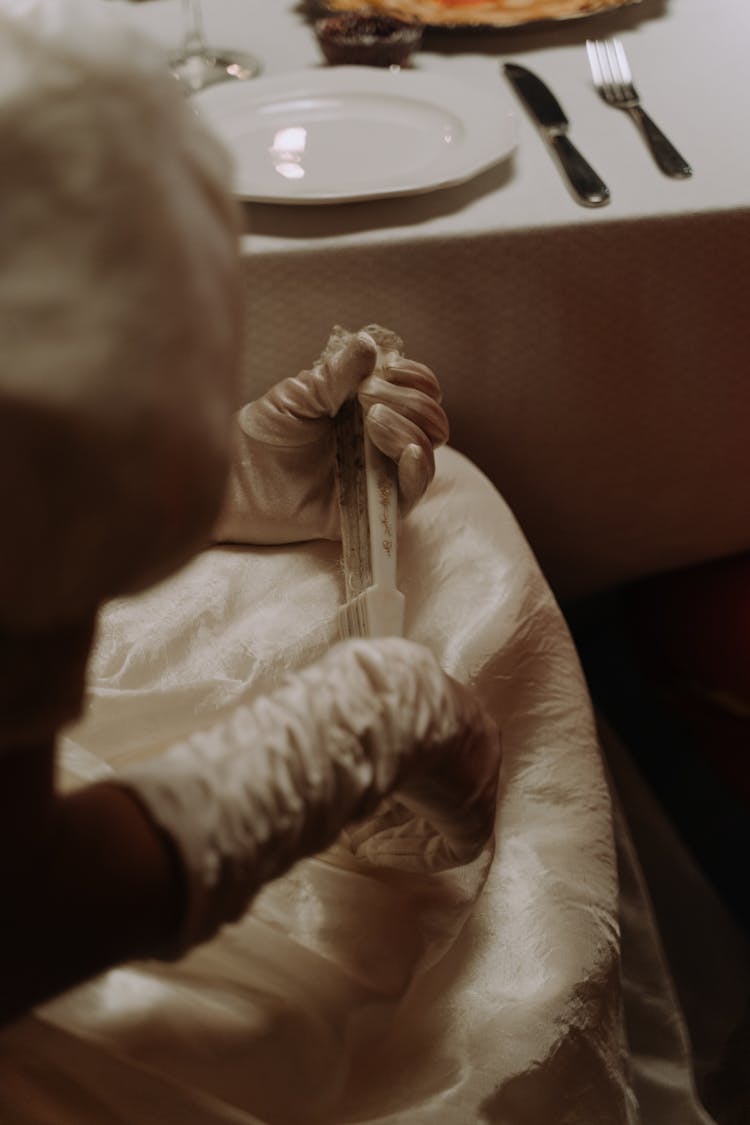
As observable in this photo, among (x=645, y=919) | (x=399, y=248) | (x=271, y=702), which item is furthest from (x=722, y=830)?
(x=271, y=702)

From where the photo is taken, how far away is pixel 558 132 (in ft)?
3.04

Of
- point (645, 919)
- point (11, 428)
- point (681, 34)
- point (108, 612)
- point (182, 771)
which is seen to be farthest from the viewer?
point (681, 34)

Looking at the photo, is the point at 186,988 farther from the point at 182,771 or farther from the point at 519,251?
the point at 519,251

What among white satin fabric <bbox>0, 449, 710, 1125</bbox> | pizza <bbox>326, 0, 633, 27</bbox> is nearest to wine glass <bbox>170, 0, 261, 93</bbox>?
pizza <bbox>326, 0, 633, 27</bbox>

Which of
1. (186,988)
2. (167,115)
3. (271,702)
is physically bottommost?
(186,988)

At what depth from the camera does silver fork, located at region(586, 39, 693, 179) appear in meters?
0.88

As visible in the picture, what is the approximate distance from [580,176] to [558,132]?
0.09 m

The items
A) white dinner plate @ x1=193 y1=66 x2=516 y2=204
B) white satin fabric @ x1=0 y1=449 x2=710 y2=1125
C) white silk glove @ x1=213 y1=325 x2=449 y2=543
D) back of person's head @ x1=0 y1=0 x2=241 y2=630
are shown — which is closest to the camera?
back of person's head @ x1=0 y1=0 x2=241 y2=630

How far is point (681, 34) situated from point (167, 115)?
101cm

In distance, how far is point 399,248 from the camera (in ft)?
2.69

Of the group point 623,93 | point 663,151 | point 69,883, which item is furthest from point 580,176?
point 69,883

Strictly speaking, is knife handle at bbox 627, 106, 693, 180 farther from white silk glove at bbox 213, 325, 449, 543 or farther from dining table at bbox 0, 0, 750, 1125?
white silk glove at bbox 213, 325, 449, 543

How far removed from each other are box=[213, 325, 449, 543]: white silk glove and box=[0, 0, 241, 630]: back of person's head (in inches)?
16.3

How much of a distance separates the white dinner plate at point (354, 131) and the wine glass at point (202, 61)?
70 millimetres
